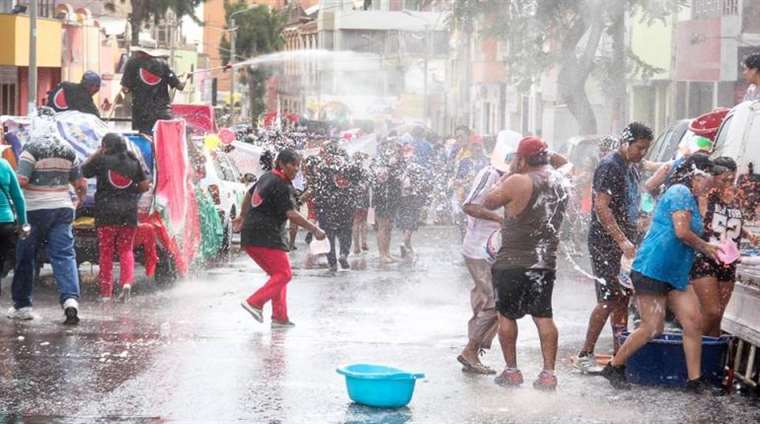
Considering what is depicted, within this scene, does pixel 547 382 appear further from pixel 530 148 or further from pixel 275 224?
pixel 275 224

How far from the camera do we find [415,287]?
17.9 metres

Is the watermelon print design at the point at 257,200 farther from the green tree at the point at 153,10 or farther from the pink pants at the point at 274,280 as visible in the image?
the green tree at the point at 153,10

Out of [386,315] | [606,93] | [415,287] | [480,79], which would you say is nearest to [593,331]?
[386,315]

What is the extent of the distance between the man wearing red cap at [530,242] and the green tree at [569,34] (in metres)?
24.9

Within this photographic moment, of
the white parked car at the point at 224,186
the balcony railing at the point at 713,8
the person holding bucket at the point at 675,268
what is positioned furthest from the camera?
the balcony railing at the point at 713,8

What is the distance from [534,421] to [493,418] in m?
0.25

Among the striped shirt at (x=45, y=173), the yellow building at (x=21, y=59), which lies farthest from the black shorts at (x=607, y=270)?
the yellow building at (x=21, y=59)

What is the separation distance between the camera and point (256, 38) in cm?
10056

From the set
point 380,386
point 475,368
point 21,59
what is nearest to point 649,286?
point 475,368

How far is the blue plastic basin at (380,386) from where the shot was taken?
9.70 metres

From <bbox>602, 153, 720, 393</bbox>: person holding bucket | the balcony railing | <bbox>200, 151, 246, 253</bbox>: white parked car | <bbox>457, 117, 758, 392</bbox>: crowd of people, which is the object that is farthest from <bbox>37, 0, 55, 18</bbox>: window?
<bbox>602, 153, 720, 393</bbox>: person holding bucket

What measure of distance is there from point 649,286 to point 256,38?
91.1 m

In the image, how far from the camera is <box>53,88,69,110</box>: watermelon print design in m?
18.0

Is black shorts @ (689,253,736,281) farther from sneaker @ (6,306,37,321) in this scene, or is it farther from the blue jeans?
sneaker @ (6,306,37,321)
